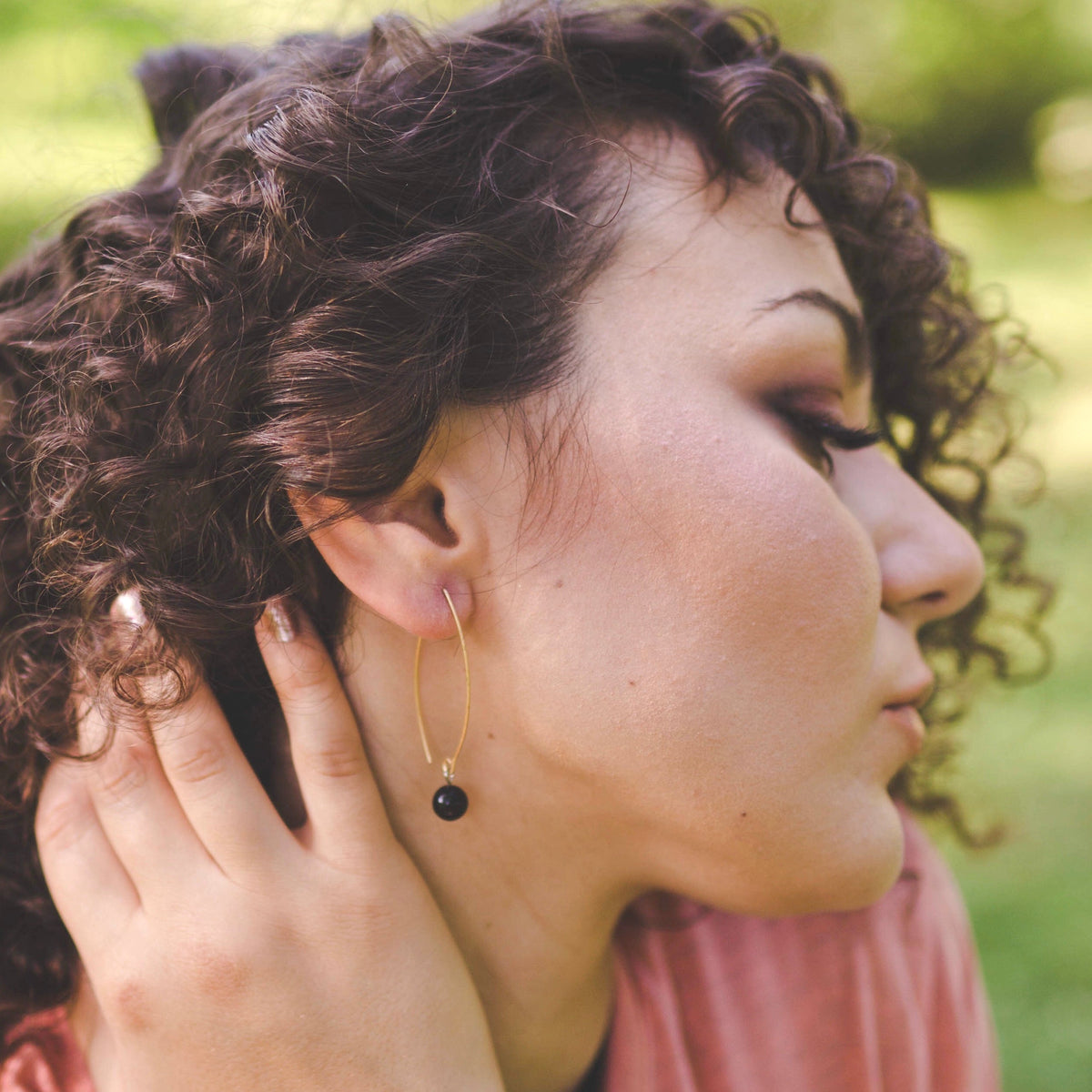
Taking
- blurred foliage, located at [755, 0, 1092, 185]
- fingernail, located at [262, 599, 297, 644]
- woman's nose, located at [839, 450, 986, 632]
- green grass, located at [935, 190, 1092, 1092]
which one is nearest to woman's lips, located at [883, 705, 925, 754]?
woman's nose, located at [839, 450, 986, 632]

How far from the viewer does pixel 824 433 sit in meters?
1.42

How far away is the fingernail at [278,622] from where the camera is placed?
138 centimetres

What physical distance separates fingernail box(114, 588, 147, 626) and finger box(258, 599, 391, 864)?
15 centimetres

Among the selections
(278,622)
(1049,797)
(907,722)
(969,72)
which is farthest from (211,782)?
(969,72)

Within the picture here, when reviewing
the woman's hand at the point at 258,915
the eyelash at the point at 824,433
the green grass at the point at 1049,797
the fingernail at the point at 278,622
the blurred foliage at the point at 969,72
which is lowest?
the green grass at the point at 1049,797

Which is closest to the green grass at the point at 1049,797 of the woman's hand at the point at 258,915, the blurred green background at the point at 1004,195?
the blurred green background at the point at 1004,195

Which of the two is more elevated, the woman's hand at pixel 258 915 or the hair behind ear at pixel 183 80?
the hair behind ear at pixel 183 80

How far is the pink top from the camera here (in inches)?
69.2

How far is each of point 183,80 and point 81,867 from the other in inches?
45.5

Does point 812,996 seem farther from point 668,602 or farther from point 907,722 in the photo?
point 668,602

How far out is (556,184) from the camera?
4.45 ft

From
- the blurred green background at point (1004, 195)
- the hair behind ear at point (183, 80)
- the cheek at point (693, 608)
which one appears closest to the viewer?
the cheek at point (693, 608)

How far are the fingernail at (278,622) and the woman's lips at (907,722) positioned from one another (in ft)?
2.49

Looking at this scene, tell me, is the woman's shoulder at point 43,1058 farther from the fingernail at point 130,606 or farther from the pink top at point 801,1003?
the pink top at point 801,1003
